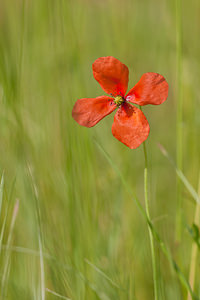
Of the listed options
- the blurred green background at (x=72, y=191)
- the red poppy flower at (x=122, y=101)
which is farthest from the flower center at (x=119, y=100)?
the blurred green background at (x=72, y=191)

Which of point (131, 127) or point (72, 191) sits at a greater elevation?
point (131, 127)

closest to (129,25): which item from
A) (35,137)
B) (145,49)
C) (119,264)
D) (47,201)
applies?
(145,49)

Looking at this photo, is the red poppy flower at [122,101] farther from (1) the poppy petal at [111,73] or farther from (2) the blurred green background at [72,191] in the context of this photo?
(2) the blurred green background at [72,191]

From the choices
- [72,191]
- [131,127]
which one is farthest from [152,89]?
[72,191]

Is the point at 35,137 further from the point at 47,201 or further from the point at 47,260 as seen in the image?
the point at 47,260

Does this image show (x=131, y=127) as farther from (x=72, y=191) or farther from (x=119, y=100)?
(x=72, y=191)

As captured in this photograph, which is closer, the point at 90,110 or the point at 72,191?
the point at 90,110

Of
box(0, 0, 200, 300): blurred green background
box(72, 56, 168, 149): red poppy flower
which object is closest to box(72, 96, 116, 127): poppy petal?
box(72, 56, 168, 149): red poppy flower
